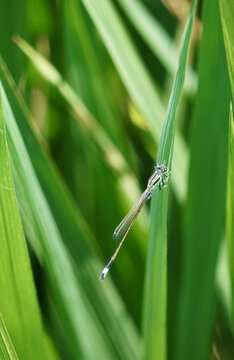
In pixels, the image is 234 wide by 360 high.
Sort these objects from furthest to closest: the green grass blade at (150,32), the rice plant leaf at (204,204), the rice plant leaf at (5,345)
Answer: the green grass blade at (150,32) < the rice plant leaf at (204,204) < the rice plant leaf at (5,345)

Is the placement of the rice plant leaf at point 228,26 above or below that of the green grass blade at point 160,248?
above

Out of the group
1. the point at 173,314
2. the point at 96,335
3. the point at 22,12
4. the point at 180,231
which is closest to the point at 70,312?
the point at 96,335

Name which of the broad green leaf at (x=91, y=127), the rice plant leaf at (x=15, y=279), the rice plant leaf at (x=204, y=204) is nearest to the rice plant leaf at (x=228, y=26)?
the rice plant leaf at (x=204, y=204)

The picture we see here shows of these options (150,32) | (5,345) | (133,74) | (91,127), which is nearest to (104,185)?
(91,127)

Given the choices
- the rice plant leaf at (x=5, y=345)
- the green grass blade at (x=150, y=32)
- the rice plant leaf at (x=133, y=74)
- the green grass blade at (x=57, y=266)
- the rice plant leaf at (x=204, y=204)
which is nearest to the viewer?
the rice plant leaf at (x=5, y=345)

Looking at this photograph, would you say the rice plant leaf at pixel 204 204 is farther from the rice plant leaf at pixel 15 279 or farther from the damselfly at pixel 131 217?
the rice plant leaf at pixel 15 279

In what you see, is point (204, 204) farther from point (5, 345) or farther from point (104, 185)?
point (5, 345)

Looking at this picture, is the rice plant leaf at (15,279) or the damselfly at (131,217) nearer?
the rice plant leaf at (15,279)
